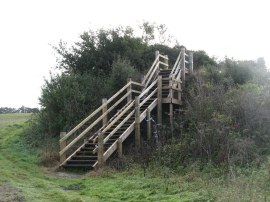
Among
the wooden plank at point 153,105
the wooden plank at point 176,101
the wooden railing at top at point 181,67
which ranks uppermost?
the wooden railing at top at point 181,67

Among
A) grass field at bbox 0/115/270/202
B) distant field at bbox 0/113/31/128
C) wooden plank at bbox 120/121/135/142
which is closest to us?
grass field at bbox 0/115/270/202

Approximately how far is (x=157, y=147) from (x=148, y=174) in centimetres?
294

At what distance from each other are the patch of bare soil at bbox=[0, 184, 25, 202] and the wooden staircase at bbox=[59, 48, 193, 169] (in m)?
4.35

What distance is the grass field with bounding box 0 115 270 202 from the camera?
347 inches

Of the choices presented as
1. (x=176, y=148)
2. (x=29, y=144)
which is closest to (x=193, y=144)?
(x=176, y=148)

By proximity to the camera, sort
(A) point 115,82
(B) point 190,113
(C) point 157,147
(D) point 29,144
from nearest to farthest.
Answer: (C) point 157,147
(B) point 190,113
(D) point 29,144
(A) point 115,82

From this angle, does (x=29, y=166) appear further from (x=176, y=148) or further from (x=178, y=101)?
(x=178, y=101)

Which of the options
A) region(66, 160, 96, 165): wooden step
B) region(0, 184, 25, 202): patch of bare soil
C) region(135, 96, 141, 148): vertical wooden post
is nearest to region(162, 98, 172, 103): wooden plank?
region(135, 96, 141, 148): vertical wooden post

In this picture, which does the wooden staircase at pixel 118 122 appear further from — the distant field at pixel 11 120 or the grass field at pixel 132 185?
the distant field at pixel 11 120

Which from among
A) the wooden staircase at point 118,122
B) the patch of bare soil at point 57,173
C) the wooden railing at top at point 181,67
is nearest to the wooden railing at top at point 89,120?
the wooden staircase at point 118,122

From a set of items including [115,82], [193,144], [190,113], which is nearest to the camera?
[193,144]

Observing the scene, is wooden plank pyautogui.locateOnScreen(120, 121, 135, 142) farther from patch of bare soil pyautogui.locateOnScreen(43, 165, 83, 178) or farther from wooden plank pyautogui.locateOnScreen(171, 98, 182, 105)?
wooden plank pyautogui.locateOnScreen(171, 98, 182, 105)

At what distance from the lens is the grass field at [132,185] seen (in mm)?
8812

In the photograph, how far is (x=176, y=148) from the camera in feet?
46.9
